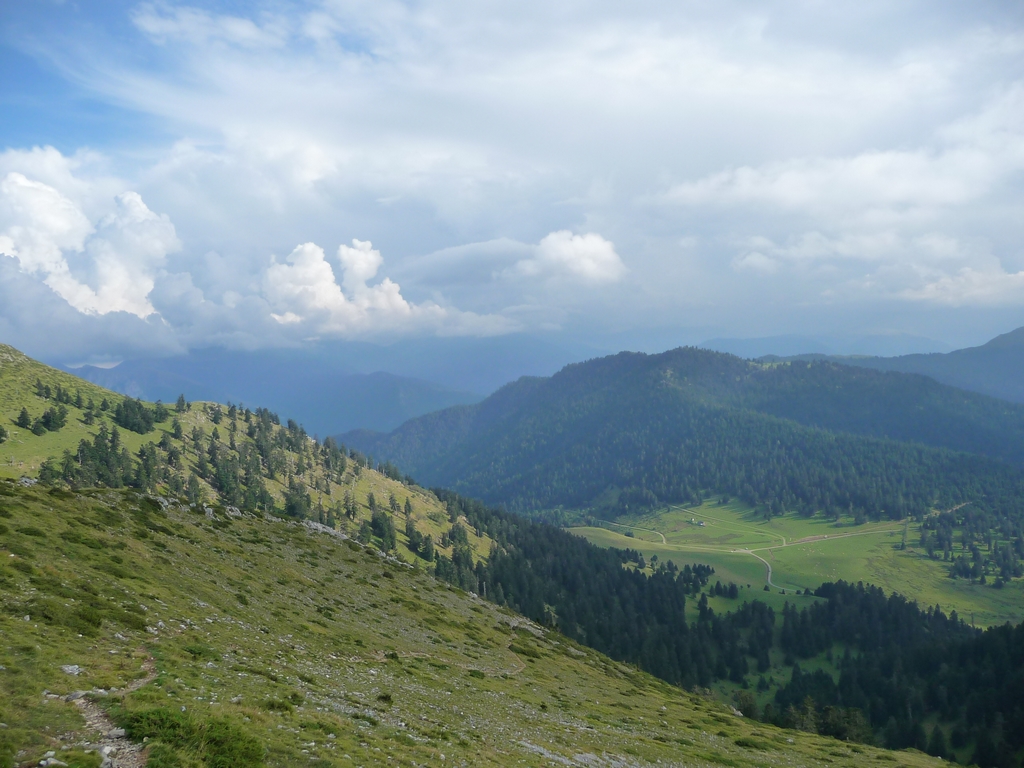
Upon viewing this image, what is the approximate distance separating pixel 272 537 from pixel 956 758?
14951 centimetres

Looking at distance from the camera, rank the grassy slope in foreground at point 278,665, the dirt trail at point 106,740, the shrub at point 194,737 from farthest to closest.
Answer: the grassy slope in foreground at point 278,665, the shrub at point 194,737, the dirt trail at point 106,740

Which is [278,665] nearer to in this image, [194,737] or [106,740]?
[194,737]

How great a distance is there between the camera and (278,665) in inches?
1387

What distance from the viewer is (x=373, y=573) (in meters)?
93.0

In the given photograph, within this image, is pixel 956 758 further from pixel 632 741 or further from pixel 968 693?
pixel 632 741

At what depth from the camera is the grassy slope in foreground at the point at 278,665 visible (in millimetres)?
21953

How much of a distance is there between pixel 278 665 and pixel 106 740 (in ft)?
64.5

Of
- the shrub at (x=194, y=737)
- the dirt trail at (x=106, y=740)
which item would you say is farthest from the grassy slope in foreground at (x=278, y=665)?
the dirt trail at (x=106, y=740)

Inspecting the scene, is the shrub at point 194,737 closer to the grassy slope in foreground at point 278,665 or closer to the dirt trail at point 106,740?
the grassy slope in foreground at point 278,665

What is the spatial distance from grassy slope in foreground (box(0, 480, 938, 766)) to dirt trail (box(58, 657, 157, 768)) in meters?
0.41

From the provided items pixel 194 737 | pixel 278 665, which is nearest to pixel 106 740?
pixel 194 737

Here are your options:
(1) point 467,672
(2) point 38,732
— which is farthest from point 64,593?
(1) point 467,672

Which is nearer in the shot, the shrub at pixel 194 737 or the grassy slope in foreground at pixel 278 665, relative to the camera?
the shrub at pixel 194 737

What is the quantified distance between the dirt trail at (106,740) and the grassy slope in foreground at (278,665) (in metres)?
0.41
